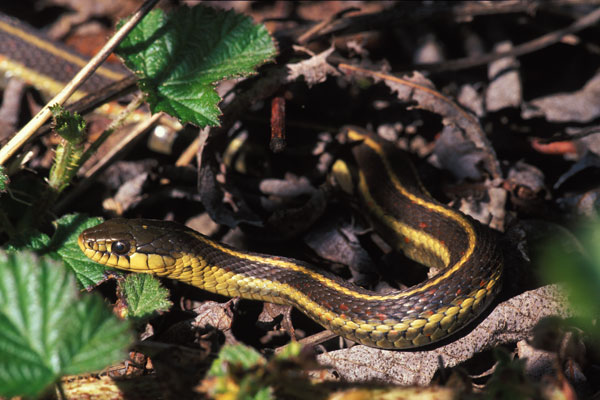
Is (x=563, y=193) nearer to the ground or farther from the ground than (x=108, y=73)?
nearer to the ground

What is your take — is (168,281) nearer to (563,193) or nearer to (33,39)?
(563,193)

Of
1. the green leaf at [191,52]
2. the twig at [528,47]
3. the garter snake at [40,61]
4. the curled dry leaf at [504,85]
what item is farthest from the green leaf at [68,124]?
the curled dry leaf at [504,85]

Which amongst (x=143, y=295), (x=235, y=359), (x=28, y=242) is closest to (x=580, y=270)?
(x=235, y=359)

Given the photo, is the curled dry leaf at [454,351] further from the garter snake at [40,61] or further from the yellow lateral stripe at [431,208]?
the garter snake at [40,61]

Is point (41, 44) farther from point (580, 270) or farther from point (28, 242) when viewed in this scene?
point (580, 270)

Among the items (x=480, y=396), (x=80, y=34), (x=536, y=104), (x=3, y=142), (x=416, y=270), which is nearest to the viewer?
(x=480, y=396)

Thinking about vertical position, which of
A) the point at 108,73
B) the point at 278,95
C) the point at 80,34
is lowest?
the point at 278,95

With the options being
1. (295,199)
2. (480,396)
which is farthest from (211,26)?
(480,396)
